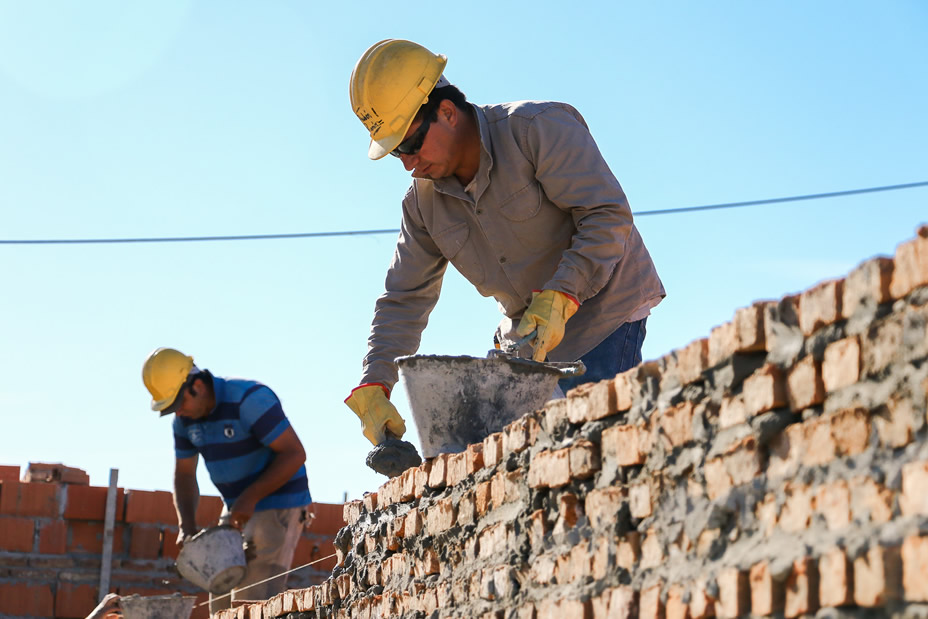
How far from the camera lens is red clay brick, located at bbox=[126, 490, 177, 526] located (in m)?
7.38

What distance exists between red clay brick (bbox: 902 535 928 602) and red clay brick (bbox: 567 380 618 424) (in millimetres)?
936

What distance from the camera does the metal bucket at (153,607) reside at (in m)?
5.86

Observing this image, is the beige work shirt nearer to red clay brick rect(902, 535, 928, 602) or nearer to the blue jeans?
the blue jeans

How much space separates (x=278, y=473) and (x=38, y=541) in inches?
84.8

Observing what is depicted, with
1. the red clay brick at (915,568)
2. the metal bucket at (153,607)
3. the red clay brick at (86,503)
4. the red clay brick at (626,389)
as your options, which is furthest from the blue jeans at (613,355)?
the red clay brick at (86,503)

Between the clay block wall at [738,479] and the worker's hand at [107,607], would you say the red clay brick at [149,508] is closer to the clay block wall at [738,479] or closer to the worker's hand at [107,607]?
the worker's hand at [107,607]

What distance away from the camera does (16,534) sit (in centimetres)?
711

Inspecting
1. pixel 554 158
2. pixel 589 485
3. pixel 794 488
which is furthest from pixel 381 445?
pixel 794 488

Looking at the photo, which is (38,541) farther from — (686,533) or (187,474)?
(686,533)

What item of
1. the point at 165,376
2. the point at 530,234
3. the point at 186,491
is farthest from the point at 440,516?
the point at 186,491

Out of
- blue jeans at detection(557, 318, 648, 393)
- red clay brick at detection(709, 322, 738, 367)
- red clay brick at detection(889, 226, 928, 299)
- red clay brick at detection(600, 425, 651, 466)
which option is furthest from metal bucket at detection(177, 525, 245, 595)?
red clay brick at detection(889, 226, 928, 299)

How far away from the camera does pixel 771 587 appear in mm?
1829

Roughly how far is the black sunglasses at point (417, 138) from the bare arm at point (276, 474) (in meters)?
2.63

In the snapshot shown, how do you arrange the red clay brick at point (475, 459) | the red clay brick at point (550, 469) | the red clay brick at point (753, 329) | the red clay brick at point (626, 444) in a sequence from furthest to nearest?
the red clay brick at point (475, 459) < the red clay brick at point (550, 469) < the red clay brick at point (626, 444) < the red clay brick at point (753, 329)
